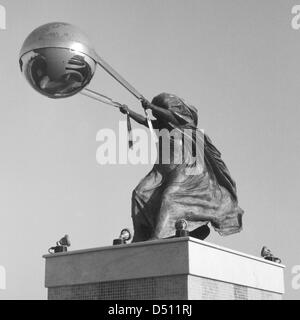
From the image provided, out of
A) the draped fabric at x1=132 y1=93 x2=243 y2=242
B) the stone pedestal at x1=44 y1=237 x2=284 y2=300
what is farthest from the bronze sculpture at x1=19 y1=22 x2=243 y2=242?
the stone pedestal at x1=44 y1=237 x2=284 y2=300

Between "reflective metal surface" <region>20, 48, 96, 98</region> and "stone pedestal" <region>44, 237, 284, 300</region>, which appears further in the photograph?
"reflective metal surface" <region>20, 48, 96, 98</region>

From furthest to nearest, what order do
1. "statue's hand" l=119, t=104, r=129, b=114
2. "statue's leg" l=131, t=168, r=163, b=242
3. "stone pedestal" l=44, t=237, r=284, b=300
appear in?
"statue's hand" l=119, t=104, r=129, b=114 → "statue's leg" l=131, t=168, r=163, b=242 → "stone pedestal" l=44, t=237, r=284, b=300

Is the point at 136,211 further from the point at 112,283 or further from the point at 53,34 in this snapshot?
the point at 53,34

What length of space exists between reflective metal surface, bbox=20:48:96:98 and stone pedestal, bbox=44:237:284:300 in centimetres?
282

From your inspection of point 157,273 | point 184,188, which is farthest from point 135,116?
point 157,273

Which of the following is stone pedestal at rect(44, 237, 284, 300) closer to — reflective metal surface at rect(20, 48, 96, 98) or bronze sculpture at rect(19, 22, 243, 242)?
bronze sculpture at rect(19, 22, 243, 242)

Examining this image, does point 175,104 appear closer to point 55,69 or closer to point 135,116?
point 135,116

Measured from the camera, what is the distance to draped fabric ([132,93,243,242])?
15.0 meters

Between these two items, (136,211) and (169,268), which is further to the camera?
(136,211)

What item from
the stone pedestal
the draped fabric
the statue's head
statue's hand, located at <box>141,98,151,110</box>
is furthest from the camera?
the statue's head
